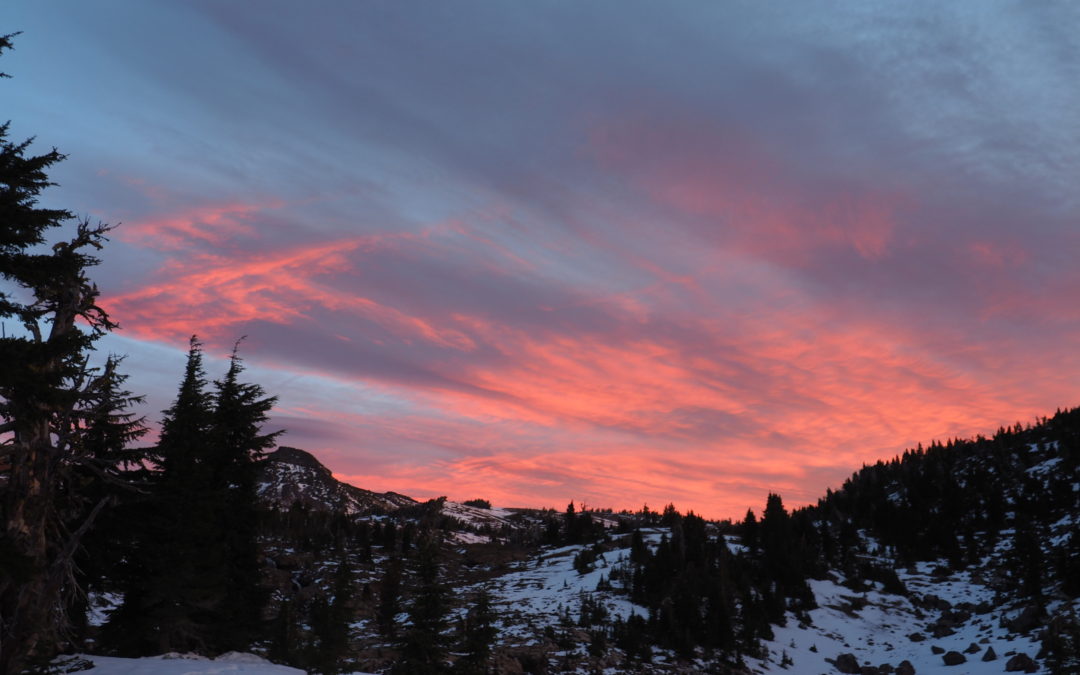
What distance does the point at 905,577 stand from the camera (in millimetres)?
60781

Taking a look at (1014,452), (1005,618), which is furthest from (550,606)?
(1014,452)

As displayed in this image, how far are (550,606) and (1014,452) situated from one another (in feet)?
209

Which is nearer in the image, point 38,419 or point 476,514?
point 38,419

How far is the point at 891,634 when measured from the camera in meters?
49.2

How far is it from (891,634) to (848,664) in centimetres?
817

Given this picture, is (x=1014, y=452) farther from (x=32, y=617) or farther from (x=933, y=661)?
(x=32, y=617)

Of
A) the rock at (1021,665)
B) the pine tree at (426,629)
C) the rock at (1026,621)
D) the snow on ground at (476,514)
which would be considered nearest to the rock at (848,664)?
the rock at (1021,665)

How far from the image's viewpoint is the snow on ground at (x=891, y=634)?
134 feet

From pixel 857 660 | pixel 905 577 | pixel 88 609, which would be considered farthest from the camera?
pixel 905 577

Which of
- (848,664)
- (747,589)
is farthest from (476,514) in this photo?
(848,664)

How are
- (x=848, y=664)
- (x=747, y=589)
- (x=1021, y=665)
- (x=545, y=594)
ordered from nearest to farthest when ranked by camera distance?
(x=1021, y=665)
(x=848, y=664)
(x=747, y=589)
(x=545, y=594)

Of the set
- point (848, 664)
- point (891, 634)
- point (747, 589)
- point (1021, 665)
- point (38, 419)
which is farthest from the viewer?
point (747, 589)

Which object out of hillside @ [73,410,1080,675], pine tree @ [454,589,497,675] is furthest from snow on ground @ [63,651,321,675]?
pine tree @ [454,589,497,675]

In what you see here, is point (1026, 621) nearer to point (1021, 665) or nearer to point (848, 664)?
point (1021, 665)
